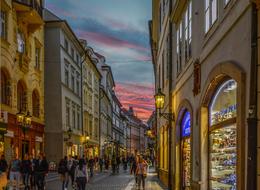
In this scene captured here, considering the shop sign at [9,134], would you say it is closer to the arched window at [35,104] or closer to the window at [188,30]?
the arched window at [35,104]

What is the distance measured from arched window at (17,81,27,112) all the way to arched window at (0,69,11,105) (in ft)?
9.58

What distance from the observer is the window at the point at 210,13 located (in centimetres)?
1257

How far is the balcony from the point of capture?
35.9 m

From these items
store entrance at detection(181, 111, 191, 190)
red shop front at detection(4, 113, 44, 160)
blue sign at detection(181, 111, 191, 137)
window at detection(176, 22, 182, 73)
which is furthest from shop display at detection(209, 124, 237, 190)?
red shop front at detection(4, 113, 44, 160)

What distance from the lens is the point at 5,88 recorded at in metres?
33.8

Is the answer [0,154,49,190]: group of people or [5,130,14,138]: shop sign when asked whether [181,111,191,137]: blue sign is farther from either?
[5,130,14,138]: shop sign

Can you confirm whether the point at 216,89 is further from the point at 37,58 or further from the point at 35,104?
the point at 37,58

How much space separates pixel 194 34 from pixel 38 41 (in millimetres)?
27930

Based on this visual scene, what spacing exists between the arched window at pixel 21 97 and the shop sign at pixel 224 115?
83.6 feet

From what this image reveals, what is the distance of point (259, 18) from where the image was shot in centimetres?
807

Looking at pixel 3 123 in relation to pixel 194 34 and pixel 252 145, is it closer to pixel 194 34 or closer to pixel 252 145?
pixel 194 34

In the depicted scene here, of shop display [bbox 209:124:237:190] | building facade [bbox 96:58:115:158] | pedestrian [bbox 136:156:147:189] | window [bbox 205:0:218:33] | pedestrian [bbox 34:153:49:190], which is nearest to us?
shop display [bbox 209:124:237:190]

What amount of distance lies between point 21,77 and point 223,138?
27161mm

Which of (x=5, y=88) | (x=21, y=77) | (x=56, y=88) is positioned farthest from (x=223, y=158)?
(x=56, y=88)
